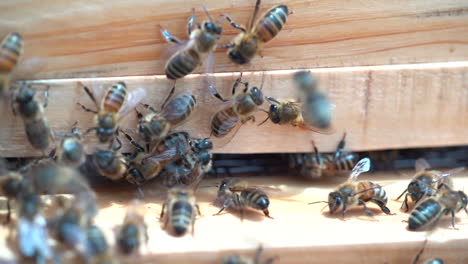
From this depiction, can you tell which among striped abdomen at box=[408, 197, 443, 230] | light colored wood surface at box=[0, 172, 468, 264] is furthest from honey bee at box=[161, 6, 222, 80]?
striped abdomen at box=[408, 197, 443, 230]

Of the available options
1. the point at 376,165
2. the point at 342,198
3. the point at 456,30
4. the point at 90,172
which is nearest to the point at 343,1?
the point at 456,30

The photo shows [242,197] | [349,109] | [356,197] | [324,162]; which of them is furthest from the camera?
[324,162]

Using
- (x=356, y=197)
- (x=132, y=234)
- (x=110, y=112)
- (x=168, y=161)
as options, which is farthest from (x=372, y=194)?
(x=110, y=112)

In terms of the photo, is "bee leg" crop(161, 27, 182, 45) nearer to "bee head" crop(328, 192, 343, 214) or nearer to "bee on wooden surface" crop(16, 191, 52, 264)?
"bee on wooden surface" crop(16, 191, 52, 264)

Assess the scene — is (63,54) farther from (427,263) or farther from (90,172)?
(427,263)

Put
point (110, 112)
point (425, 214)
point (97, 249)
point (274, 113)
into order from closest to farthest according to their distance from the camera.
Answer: point (97, 249) → point (425, 214) → point (110, 112) → point (274, 113)

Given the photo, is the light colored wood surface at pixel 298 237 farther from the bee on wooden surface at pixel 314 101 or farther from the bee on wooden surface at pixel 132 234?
the bee on wooden surface at pixel 314 101

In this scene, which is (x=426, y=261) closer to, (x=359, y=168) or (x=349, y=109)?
(x=359, y=168)
